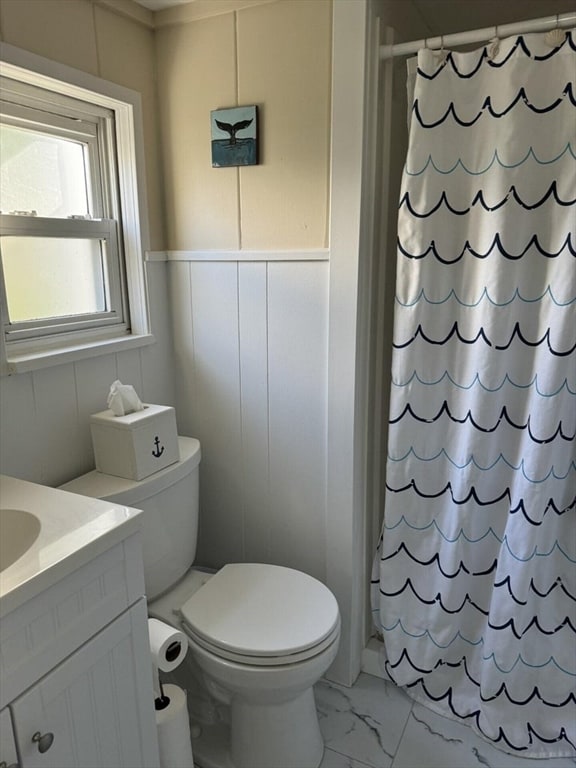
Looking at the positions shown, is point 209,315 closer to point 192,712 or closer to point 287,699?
point 287,699

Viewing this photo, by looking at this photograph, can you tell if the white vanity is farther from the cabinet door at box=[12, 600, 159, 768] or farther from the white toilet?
the white toilet

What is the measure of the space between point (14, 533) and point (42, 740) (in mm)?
369

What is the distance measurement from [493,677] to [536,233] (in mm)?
1214

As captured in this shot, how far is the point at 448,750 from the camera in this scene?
153 cm

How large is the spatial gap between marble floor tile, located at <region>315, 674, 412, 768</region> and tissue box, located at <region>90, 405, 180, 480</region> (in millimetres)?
925

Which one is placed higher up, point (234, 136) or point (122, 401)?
point (234, 136)

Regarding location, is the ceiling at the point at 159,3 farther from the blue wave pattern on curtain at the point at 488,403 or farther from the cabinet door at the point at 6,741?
the cabinet door at the point at 6,741

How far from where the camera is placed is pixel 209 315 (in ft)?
5.71

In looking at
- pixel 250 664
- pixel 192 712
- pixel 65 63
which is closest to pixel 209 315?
pixel 65 63

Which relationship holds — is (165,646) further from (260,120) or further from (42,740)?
(260,120)

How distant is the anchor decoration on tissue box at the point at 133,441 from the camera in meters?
1.40

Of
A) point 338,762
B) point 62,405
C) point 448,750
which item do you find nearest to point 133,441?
point 62,405

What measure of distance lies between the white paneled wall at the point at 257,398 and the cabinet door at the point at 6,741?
100 centimetres

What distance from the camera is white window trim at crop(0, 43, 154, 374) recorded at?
4.24 feet
